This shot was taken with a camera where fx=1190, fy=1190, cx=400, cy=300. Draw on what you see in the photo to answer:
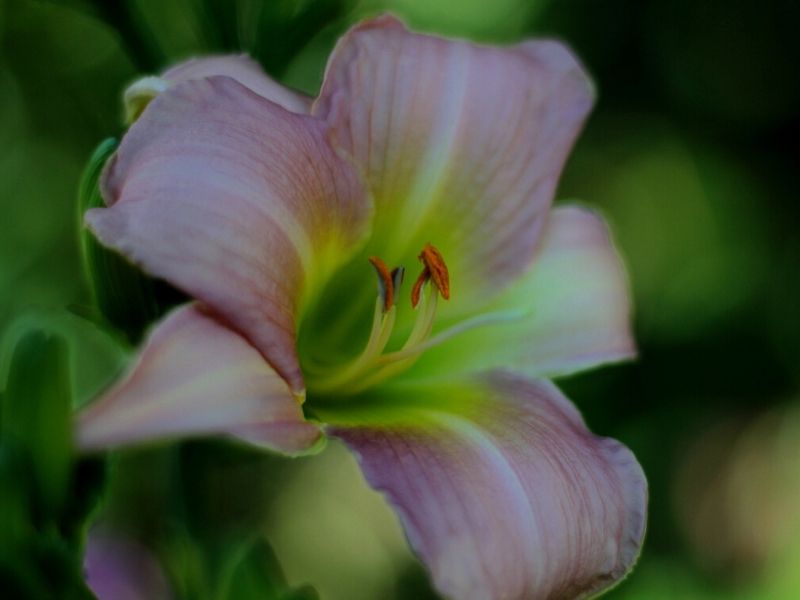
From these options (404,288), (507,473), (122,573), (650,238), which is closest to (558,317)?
(404,288)

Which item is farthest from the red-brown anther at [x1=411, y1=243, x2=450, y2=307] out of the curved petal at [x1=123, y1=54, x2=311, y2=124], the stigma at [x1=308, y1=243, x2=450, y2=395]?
the curved petal at [x1=123, y1=54, x2=311, y2=124]

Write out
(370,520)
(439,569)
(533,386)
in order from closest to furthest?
(439,569) → (533,386) → (370,520)

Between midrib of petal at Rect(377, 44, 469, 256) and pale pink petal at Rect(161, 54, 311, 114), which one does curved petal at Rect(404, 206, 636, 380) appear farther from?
pale pink petal at Rect(161, 54, 311, 114)

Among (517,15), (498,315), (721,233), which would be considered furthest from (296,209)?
(721,233)

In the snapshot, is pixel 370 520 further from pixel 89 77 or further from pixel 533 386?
pixel 533 386

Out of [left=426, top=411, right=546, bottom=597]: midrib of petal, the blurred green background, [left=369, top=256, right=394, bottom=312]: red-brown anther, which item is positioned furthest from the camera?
the blurred green background

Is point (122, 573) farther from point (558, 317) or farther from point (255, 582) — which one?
point (558, 317)
